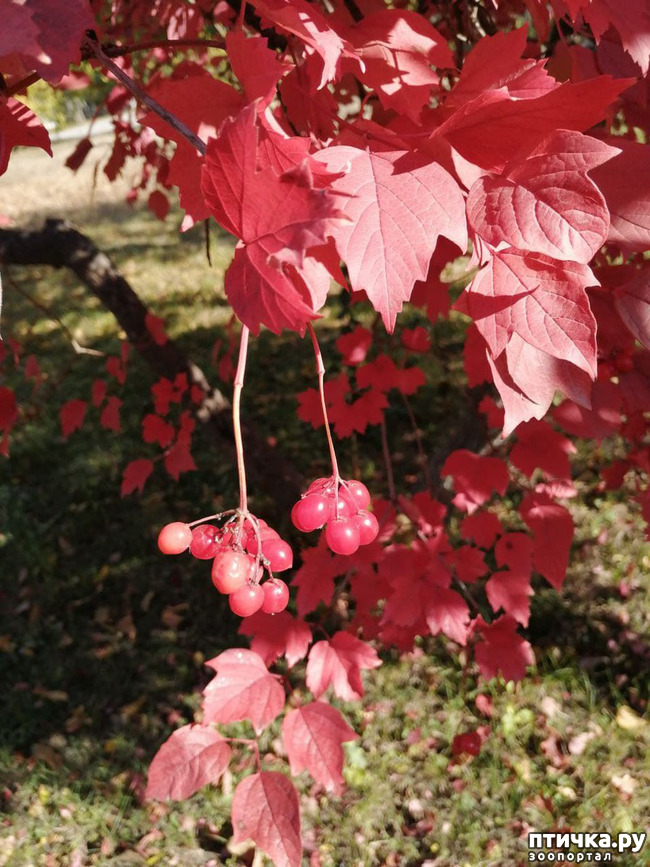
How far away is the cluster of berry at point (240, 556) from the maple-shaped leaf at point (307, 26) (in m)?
0.62

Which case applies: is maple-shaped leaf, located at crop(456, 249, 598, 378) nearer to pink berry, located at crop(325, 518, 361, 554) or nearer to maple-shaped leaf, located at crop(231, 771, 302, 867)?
pink berry, located at crop(325, 518, 361, 554)

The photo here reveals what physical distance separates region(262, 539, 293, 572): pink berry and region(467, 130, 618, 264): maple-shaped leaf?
0.53m

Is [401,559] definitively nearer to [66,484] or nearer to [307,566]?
[307,566]

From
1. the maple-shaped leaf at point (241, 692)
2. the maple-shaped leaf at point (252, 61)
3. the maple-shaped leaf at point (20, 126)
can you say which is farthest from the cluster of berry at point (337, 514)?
the maple-shaped leaf at point (241, 692)

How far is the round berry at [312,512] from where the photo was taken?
0.94 m

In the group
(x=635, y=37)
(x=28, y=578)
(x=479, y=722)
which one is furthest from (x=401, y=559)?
(x=28, y=578)

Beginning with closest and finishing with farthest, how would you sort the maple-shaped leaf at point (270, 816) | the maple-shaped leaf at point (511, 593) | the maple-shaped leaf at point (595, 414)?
the maple-shaped leaf at point (270, 816)
the maple-shaped leaf at point (595, 414)
the maple-shaped leaf at point (511, 593)

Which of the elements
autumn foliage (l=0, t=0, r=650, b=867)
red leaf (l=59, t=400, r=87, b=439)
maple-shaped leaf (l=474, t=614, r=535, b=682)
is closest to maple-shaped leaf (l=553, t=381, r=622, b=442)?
autumn foliage (l=0, t=0, r=650, b=867)

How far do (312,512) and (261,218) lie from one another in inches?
17.1

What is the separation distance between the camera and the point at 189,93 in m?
0.94

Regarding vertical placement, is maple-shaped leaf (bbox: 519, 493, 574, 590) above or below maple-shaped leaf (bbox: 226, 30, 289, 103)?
below

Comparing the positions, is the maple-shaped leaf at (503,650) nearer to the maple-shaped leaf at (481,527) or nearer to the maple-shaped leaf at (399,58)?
the maple-shaped leaf at (481,527)

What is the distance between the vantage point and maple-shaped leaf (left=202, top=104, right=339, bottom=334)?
25.6 inches

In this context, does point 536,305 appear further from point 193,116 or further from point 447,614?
point 447,614
